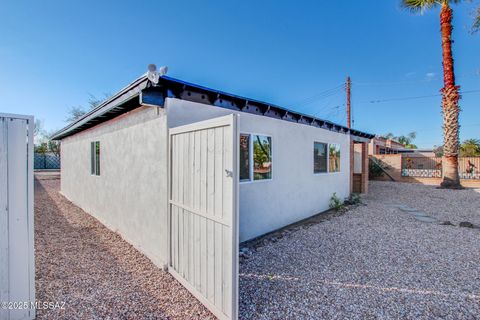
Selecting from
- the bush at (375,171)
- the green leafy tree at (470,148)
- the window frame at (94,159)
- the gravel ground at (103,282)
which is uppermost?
the green leafy tree at (470,148)

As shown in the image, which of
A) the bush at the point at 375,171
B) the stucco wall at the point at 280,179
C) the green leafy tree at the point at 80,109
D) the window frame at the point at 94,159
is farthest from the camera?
the green leafy tree at the point at 80,109

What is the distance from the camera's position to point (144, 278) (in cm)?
342

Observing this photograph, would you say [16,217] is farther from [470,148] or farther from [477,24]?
[470,148]

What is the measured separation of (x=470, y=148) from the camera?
20188 millimetres

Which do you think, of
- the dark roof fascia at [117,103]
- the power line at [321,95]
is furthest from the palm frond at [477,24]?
the dark roof fascia at [117,103]

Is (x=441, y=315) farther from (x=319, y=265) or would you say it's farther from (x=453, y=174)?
(x=453, y=174)

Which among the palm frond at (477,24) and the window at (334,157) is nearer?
the window at (334,157)

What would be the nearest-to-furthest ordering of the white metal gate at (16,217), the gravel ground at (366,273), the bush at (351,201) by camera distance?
the white metal gate at (16,217)
the gravel ground at (366,273)
the bush at (351,201)

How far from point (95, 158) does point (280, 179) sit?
5.45 meters

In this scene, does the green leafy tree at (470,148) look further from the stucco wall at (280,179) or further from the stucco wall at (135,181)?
the stucco wall at (135,181)

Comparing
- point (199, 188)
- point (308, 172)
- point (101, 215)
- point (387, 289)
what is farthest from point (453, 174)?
point (101, 215)

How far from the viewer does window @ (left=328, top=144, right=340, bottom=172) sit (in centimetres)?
811

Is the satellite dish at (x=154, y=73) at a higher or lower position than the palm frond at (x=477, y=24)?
lower

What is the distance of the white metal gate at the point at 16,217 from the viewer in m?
2.29
